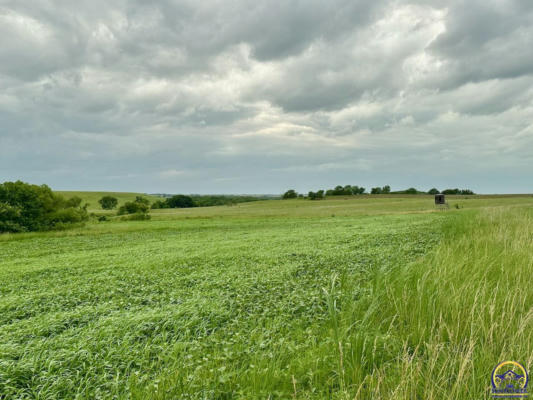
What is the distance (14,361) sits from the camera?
342 centimetres

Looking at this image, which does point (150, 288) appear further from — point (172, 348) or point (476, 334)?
point (476, 334)

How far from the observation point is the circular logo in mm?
2400

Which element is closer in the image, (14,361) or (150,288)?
(14,361)

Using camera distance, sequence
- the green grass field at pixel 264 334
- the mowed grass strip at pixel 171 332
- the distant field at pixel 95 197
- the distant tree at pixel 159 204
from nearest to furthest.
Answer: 1. the green grass field at pixel 264 334
2. the mowed grass strip at pixel 171 332
3. the distant tree at pixel 159 204
4. the distant field at pixel 95 197

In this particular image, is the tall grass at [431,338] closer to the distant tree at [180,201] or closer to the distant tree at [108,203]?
the distant tree at [180,201]

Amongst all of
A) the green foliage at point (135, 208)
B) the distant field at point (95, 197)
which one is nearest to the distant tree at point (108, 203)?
the distant field at point (95, 197)

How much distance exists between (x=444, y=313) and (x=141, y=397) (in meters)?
4.18

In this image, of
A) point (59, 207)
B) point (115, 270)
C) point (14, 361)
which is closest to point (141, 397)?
point (14, 361)

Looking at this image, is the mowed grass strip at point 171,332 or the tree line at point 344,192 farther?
the tree line at point 344,192

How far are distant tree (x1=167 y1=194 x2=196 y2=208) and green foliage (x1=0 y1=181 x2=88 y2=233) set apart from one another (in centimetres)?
7508

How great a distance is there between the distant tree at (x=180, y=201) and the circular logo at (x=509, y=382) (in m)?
109

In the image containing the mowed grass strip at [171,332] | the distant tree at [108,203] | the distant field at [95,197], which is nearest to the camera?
the mowed grass strip at [171,332]

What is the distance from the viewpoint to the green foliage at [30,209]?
84.1 ft

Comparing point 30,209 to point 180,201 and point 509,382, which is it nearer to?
point 509,382
